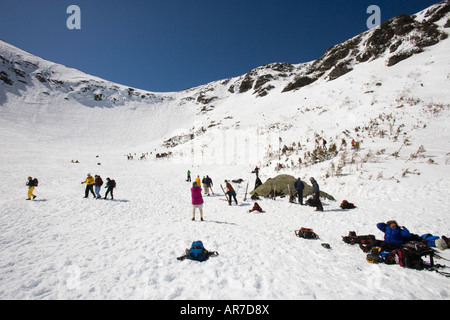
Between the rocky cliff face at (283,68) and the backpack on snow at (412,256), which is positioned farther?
the rocky cliff face at (283,68)

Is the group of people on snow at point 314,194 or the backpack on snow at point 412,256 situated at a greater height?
the group of people on snow at point 314,194

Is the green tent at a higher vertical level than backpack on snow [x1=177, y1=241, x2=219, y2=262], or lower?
higher

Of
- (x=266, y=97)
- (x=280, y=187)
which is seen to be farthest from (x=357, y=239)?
(x=266, y=97)

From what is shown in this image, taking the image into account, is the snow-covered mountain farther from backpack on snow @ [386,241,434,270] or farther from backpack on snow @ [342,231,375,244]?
backpack on snow @ [386,241,434,270]

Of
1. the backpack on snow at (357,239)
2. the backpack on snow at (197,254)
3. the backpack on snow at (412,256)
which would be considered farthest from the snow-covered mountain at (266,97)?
the backpack on snow at (197,254)

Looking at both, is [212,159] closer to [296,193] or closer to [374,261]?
[296,193]

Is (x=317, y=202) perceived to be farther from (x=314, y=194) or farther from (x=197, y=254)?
(x=197, y=254)

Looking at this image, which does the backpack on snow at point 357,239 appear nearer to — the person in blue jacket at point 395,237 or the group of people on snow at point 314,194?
the person in blue jacket at point 395,237

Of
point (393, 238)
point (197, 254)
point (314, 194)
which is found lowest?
point (197, 254)

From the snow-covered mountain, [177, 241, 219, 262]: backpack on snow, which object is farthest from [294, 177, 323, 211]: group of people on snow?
the snow-covered mountain

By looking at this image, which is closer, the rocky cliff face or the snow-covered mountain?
the snow-covered mountain

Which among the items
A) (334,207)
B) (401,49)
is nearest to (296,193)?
(334,207)

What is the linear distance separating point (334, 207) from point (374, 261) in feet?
19.7
